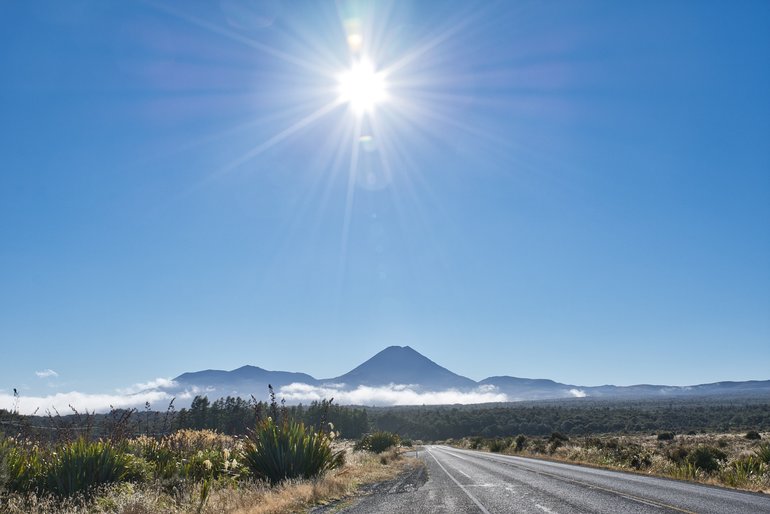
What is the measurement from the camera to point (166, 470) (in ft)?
43.9

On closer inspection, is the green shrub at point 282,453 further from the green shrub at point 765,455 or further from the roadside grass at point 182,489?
the green shrub at point 765,455

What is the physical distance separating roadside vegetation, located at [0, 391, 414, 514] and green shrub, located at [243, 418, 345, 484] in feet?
0.09

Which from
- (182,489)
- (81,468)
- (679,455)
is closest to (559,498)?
(182,489)

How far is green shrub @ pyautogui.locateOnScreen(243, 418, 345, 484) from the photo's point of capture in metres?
14.3

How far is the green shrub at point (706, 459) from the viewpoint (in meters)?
22.9

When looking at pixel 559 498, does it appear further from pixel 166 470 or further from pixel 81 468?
pixel 81 468

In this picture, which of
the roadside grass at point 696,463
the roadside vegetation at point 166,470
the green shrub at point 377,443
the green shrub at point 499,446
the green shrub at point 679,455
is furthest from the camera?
the green shrub at point 499,446

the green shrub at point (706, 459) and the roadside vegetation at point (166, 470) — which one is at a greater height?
the roadside vegetation at point (166, 470)

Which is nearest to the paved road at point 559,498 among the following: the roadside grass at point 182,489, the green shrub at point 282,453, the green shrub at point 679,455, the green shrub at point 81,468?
the roadside grass at point 182,489

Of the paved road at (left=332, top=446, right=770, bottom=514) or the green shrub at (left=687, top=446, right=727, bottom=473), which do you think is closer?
the paved road at (left=332, top=446, right=770, bottom=514)

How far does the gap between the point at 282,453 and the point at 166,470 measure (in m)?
2.95

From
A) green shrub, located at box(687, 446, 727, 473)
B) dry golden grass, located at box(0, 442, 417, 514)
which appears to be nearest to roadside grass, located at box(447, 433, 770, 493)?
green shrub, located at box(687, 446, 727, 473)

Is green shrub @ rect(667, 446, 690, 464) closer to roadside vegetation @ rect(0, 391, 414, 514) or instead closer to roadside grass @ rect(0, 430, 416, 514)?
roadside grass @ rect(0, 430, 416, 514)

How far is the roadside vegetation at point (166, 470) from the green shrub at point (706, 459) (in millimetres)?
16673
